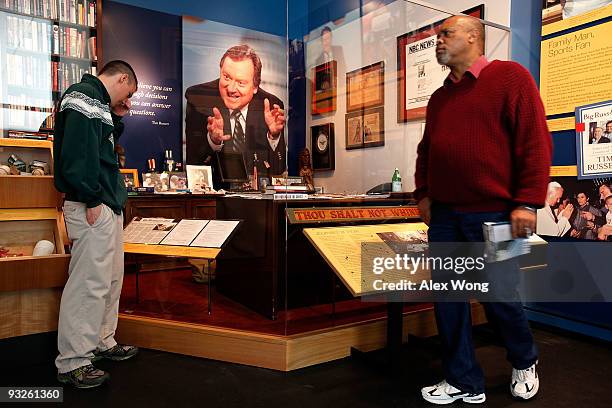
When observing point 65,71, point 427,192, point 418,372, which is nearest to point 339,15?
point 427,192

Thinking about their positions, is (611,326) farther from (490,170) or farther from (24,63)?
(24,63)

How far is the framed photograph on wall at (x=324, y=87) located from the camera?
2471 millimetres

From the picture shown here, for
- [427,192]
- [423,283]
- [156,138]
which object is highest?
[156,138]

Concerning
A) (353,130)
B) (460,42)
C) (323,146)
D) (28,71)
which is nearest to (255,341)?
(323,146)

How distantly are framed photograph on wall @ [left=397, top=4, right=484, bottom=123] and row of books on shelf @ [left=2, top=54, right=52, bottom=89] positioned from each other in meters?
2.77

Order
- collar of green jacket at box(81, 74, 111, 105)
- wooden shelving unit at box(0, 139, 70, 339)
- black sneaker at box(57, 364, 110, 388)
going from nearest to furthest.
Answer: black sneaker at box(57, 364, 110, 388), collar of green jacket at box(81, 74, 111, 105), wooden shelving unit at box(0, 139, 70, 339)

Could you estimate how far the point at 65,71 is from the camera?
372 centimetres

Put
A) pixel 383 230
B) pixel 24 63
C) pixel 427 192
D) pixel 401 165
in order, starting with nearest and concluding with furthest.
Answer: pixel 427 192
pixel 383 230
pixel 401 165
pixel 24 63

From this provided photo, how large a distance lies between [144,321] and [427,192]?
173 cm

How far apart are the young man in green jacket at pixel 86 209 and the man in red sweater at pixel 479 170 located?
1525 millimetres

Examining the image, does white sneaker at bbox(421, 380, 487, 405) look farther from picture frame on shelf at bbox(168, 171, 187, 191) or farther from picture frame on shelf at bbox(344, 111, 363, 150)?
picture frame on shelf at bbox(168, 171, 187, 191)

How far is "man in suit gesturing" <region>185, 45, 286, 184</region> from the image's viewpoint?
4559 mm

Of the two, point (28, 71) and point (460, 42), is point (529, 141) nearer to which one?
point (460, 42)

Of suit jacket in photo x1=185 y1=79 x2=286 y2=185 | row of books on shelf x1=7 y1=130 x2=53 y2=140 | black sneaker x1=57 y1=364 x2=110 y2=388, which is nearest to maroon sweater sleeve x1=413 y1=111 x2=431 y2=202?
black sneaker x1=57 y1=364 x2=110 y2=388
